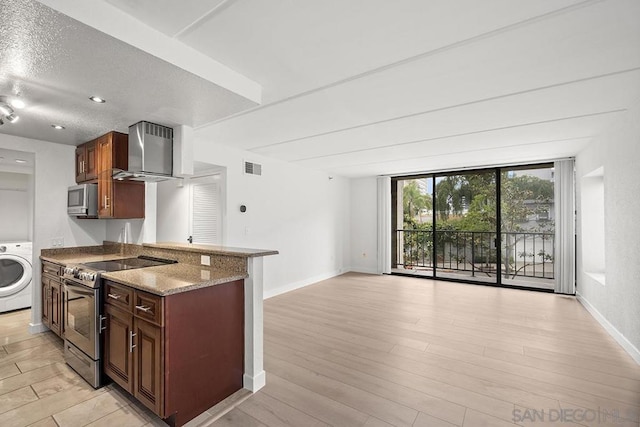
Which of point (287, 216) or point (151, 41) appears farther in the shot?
point (287, 216)

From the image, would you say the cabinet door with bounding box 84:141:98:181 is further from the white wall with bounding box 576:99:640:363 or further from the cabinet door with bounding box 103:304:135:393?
the white wall with bounding box 576:99:640:363

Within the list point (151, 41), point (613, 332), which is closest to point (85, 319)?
point (151, 41)

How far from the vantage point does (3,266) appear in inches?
159

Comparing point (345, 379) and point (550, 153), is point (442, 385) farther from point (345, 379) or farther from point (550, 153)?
point (550, 153)

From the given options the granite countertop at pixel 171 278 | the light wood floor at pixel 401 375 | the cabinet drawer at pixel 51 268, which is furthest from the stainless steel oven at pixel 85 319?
the cabinet drawer at pixel 51 268

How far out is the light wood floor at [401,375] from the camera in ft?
6.68

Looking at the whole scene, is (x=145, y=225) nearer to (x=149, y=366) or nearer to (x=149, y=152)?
(x=149, y=152)

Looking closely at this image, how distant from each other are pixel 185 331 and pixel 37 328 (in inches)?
114

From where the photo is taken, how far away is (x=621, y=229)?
312 centimetres

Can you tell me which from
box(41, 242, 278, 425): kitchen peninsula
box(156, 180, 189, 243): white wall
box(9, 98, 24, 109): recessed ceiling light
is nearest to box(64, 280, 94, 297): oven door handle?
box(41, 242, 278, 425): kitchen peninsula

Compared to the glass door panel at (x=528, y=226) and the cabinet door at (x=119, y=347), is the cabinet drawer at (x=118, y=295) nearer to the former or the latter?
the cabinet door at (x=119, y=347)

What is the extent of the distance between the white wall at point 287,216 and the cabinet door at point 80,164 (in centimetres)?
132

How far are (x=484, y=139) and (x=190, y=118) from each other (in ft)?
12.0

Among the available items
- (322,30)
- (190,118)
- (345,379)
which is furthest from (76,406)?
(322,30)
